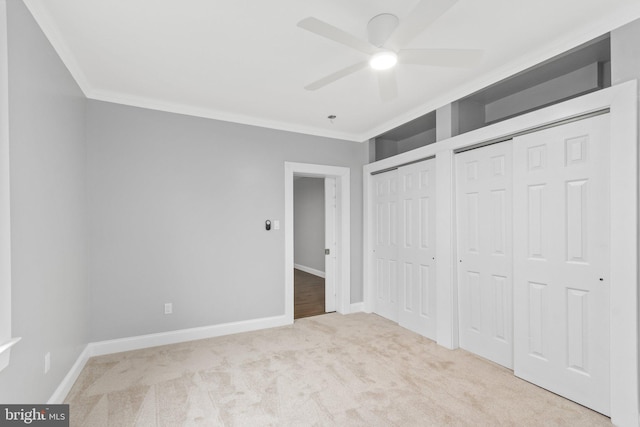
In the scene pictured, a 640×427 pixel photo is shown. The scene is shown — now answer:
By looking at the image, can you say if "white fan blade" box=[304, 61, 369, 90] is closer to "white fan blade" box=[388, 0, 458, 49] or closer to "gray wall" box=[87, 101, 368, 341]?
"white fan blade" box=[388, 0, 458, 49]

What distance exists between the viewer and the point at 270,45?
7.52ft

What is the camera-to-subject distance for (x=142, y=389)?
2.45 meters

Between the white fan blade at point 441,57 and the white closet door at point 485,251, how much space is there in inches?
48.6

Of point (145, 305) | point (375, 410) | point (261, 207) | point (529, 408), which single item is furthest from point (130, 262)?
point (529, 408)

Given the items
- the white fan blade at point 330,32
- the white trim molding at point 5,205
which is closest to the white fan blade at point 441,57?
the white fan blade at point 330,32

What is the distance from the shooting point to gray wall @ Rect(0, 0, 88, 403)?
5.45 feet

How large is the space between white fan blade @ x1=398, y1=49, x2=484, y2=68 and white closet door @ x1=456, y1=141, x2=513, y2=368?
123 centimetres

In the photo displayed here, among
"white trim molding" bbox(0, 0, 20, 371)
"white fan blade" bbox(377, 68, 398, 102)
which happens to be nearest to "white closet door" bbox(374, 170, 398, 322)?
"white fan blade" bbox(377, 68, 398, 102)

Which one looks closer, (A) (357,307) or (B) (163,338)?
(B) (163,338)

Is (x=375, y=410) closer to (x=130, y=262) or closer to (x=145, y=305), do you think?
(x=145, y=305)

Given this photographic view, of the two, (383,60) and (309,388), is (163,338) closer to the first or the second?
(309,388)

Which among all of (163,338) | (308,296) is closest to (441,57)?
(163,338)

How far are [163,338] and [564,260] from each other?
3.90 meters

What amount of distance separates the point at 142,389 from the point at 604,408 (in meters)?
3.42
